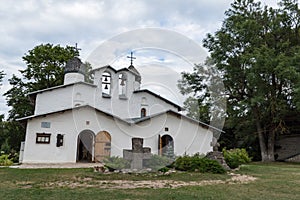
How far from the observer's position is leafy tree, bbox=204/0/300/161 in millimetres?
20391

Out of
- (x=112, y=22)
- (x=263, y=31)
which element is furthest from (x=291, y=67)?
(x=112, y=22)

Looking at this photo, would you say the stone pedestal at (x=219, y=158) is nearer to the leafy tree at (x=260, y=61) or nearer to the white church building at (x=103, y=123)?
the white church building at (x=103, y=123)

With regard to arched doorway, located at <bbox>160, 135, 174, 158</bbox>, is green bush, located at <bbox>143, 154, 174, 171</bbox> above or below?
below

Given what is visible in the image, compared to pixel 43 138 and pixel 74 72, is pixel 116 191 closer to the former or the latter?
pixel 43 138

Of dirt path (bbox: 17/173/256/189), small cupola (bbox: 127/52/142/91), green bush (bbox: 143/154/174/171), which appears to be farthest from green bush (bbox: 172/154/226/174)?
small cupola (bbox: 127/52/142/91)

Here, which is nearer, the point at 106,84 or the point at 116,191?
the point at 116,191

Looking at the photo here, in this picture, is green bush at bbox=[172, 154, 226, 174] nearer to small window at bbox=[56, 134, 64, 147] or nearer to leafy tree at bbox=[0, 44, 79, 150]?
small window at bbox=[56, 134, 64, 147]

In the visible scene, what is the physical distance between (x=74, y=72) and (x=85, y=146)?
6928mm

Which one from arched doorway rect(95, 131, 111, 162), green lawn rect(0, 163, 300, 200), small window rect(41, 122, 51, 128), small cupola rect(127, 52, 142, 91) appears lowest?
green lawn rect(0, 163, 300, 200)

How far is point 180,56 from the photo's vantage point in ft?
39.4

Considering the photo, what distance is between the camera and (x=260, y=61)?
782 inches

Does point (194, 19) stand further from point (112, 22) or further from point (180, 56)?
point (112, 22)

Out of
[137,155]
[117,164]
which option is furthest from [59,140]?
[137,155]

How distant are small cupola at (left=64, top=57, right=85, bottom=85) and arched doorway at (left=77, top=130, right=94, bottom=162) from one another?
5.82 m
